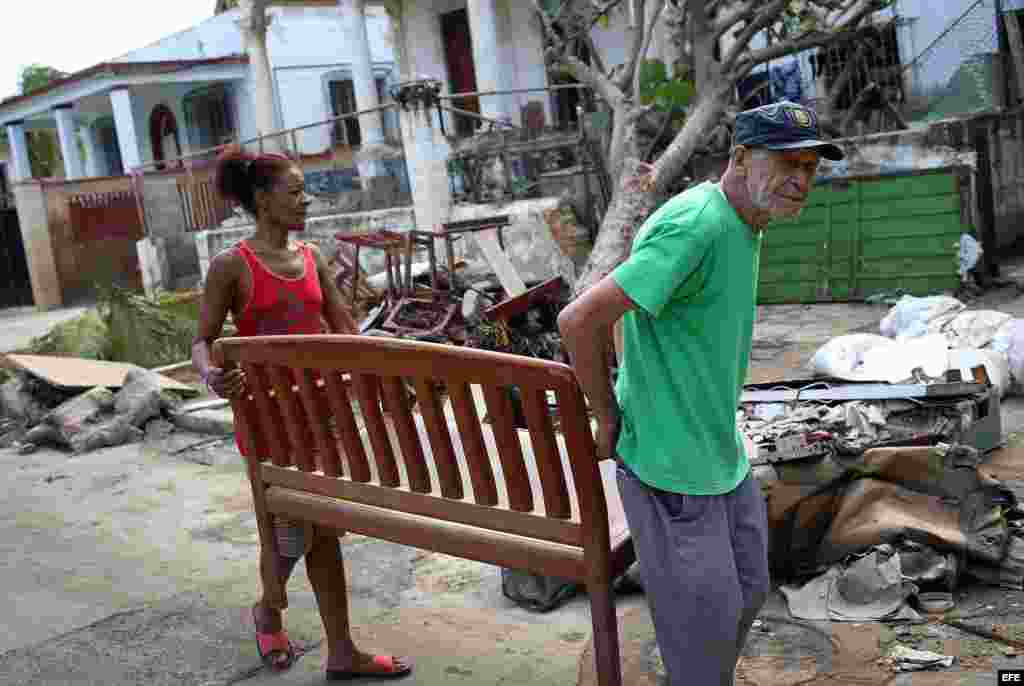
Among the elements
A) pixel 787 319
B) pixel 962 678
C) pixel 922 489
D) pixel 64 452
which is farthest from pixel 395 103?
pixel 962 678

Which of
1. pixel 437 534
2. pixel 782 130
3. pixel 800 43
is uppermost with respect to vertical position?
pixel 800 43

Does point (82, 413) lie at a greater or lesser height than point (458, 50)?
lesser

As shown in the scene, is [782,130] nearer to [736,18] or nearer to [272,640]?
[272,640]

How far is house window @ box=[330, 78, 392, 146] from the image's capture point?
24188mm

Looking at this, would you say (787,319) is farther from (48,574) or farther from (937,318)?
(48,574)

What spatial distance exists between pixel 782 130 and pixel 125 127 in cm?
2190

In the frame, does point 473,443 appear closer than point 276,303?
Yes

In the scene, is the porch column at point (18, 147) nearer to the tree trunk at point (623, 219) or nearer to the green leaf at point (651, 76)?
the green leaf at point (651, 76)

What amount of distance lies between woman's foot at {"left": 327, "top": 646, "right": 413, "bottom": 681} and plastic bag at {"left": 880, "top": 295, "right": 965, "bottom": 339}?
486cm

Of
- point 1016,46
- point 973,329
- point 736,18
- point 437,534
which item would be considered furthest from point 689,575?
point 1016,46

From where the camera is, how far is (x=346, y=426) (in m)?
2.86

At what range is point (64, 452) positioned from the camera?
300 inches

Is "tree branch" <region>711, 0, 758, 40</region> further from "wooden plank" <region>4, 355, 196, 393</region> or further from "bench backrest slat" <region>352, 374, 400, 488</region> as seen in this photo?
"bench backrest slat" <region>352, 374, 400, 488</region>

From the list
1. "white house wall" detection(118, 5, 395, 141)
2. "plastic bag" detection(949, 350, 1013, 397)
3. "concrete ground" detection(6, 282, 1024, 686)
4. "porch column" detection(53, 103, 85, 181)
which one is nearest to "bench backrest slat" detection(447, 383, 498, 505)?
"concrete ground" detection(6, 282, 1024, 686)
